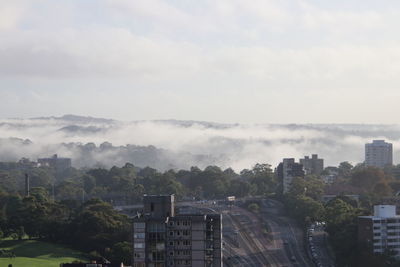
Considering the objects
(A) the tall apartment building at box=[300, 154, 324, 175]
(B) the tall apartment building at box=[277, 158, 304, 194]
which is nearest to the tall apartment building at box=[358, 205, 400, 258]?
(B) the tall apartment building at box=[277, 158, 304, 194]

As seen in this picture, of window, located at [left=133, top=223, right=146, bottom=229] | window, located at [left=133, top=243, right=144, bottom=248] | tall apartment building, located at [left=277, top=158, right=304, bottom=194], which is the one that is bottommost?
window, located at [left=133, top=243, right=144, bottom=248]

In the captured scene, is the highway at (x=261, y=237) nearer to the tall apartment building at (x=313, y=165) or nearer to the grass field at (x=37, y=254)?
the grass field at (x=37, y=254)

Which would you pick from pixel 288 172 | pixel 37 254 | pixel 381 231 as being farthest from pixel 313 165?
pixel 37 254

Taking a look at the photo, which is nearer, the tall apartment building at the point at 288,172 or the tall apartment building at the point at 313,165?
the tall apartment building at the point at 288,172

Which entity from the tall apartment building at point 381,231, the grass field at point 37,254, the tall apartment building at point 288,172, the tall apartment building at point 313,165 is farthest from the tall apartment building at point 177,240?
the tall apartment building at point 313,165

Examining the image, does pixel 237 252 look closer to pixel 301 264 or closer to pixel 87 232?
pixel 301 264

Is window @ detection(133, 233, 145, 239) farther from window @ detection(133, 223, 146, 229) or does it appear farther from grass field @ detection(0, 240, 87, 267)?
grass field @ detection(0, 240, 87, 267)
